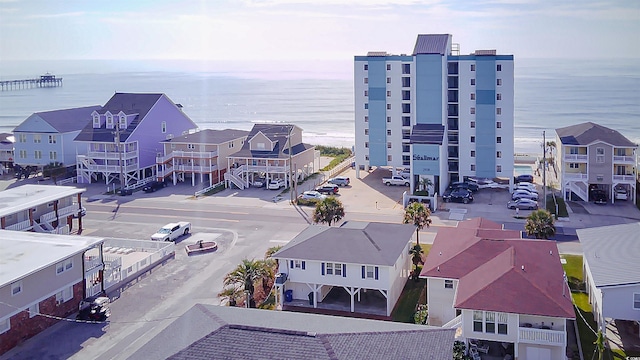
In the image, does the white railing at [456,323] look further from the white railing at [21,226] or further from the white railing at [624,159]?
the white railing at [624,159]

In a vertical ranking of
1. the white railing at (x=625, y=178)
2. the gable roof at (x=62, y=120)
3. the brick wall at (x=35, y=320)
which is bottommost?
the brick wall at (x=35, y=320)

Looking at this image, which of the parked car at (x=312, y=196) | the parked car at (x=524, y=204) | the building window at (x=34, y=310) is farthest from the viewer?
the parked car at (x=312, y=196)

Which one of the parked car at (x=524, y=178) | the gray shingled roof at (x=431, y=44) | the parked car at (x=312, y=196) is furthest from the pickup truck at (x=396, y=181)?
the gray shingled roof at (x=431, y=44)

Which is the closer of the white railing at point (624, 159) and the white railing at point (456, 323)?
the white railing at point (456, 323)

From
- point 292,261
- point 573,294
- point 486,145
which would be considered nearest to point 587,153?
point 486,145

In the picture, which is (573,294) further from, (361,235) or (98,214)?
(98,214)

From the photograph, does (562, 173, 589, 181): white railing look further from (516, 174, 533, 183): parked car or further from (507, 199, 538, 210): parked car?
(516, 174, 533, 183): parked car

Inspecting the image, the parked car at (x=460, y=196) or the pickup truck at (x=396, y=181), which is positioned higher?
the pickup truck at (x=396, y=181)
